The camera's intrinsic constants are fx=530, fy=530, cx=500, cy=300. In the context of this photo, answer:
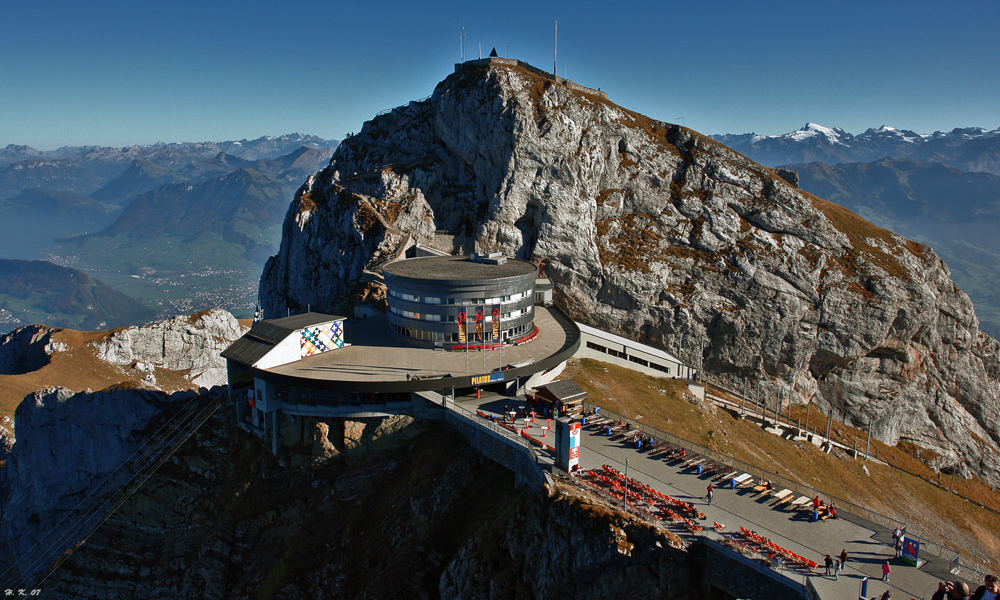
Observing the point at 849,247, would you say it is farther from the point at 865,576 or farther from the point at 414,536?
the point at 414,536

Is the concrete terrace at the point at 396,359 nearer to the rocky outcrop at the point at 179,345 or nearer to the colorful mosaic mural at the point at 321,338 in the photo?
the colorful mosaic mural at the point at 321,338

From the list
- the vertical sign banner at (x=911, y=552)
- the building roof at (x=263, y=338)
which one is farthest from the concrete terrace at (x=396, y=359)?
the vertical sign banner at (x=911, y=552)

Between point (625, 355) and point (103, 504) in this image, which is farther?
point (625, 355)

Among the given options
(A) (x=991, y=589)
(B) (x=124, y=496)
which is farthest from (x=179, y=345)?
(A) (x=991, y=589)

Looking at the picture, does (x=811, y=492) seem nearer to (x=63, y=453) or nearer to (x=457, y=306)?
→ (x=457, y=306)

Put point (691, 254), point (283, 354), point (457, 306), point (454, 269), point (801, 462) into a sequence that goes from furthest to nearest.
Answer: point (691, 254) → point (454, 269) → point (801, 462) → point (457, 306) → point (283, 354)
